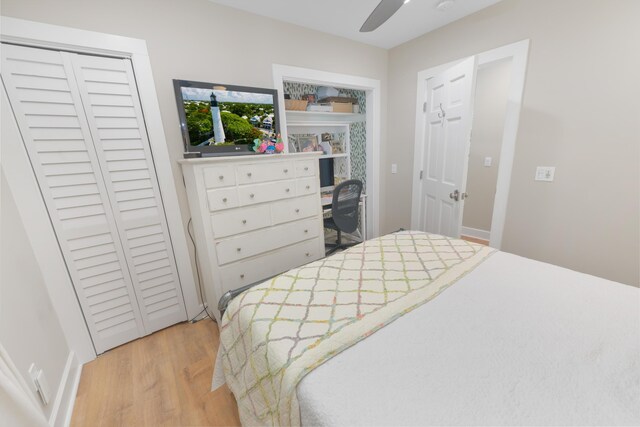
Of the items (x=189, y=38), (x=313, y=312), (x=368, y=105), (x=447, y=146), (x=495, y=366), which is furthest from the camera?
(x=368, y=105)

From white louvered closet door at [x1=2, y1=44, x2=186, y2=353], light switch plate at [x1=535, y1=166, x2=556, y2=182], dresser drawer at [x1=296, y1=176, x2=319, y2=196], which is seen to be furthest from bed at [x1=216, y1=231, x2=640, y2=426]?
light switch plate at [x1=535, y1=166, x2=556, y2=182]

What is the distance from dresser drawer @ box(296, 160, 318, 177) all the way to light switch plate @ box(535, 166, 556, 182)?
Answer: 180cm

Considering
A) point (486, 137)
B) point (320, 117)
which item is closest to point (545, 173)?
point (486, 137)

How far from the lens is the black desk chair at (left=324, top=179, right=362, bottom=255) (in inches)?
103

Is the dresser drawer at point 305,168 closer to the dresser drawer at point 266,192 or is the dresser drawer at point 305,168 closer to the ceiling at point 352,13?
the dresser drawer at point 266,192

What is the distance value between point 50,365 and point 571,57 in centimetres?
373

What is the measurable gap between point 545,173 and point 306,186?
6.26 feet

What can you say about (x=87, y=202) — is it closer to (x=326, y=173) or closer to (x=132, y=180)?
(x=132, y=180)

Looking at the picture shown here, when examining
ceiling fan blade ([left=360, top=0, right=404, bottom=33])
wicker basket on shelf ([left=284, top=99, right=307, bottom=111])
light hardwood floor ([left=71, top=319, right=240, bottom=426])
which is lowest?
light hardwood floor ([left=71, top=319, right=240, bottom=426])

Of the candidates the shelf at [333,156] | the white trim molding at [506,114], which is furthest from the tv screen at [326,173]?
the white trim molding at [506,114]

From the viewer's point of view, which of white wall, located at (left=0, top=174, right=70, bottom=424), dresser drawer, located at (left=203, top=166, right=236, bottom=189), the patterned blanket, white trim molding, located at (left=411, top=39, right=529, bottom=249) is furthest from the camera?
white trim molding, located at (left=411, top=39, right=529, bottom=249)

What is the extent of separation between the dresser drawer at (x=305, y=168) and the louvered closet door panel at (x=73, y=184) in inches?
50.6

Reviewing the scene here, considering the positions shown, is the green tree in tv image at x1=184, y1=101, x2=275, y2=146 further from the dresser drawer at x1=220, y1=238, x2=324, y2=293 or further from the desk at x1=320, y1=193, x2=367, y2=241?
the desk at x1=320, y1=193, x2=367, y2=241

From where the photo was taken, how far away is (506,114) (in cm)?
211
